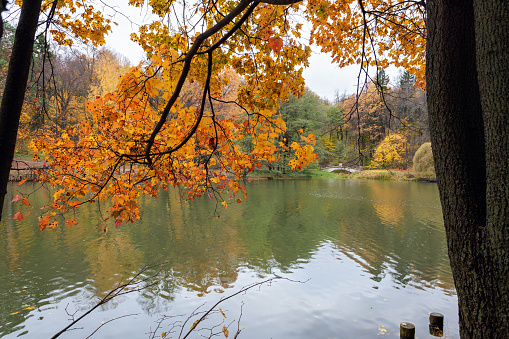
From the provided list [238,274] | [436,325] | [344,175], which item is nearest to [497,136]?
[436,325]

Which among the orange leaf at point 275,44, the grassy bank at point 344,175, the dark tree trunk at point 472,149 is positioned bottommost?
the grassy bank at point 344,175

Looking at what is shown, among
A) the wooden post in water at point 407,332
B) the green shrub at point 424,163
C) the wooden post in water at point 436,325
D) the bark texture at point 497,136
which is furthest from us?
the green shrub at point 424,163

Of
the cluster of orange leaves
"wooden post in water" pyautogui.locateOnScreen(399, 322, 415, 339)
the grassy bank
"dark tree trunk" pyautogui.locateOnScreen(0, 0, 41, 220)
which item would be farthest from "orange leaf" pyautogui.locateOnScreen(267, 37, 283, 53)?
the grassy bank

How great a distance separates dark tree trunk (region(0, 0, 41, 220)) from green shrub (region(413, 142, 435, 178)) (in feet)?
87.1

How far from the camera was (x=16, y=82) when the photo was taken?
1.29m

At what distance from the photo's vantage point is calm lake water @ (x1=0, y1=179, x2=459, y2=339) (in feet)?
13.9

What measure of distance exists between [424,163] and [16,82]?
2726cm

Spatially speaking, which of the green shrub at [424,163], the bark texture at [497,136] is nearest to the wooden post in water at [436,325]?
the bark texture at [497,136]

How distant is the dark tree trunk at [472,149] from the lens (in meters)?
1.23

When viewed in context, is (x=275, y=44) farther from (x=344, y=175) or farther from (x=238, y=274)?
(x=344, y=175)

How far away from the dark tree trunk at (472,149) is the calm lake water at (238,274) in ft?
7.22

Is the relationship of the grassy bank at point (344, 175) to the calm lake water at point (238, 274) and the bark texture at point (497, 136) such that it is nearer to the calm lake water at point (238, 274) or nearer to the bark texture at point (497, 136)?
the calm lake water at point (238, 274)

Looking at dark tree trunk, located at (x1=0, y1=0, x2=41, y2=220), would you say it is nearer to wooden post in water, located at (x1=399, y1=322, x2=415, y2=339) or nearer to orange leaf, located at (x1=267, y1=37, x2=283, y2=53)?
orange leaf, located at (x1=267, y1=37, x2=283, y2=53)

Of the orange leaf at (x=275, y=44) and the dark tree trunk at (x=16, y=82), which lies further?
the orange leaf at (x=275, y=44)
